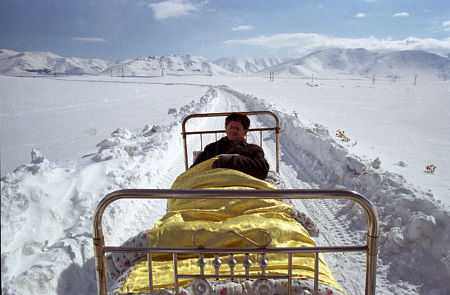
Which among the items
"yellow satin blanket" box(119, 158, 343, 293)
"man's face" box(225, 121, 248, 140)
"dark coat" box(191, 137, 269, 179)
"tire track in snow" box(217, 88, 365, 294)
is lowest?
"tire track in snow" box(217, 88, 365, 294)

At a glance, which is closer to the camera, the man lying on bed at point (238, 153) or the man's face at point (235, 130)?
the man lying on bed at point (238, 153)

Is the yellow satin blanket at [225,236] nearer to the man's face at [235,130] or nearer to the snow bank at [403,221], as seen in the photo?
the snow bank at [403,221]

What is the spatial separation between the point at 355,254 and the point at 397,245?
430 mm

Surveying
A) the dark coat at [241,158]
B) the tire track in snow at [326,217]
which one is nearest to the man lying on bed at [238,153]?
the dark coat at [241,158]

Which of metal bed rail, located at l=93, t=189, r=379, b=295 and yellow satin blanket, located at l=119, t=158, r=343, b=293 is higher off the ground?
metal bed rail, located at l=93, t=189, r=379, b=295

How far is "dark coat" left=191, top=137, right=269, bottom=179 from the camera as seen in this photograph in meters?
3.12

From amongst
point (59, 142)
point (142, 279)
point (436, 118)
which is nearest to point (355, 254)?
point (142, 279)

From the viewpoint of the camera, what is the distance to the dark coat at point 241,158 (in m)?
3.12

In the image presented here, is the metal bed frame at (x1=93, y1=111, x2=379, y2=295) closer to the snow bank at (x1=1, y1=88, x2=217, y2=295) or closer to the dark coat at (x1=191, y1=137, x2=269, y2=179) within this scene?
the snow bank at (x1=1, y1=88, x2=217, y2=295)

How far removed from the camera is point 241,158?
3184 millimetres

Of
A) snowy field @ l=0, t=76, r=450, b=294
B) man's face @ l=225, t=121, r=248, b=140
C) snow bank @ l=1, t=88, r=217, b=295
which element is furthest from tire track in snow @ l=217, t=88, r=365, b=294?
snow bank @ l=1, t=88, r=217, b=295

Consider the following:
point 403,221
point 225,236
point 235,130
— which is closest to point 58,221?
point 225,236

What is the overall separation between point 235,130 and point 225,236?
2.24 metres

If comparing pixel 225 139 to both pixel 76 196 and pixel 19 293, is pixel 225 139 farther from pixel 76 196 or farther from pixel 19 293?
pixel 19 293
